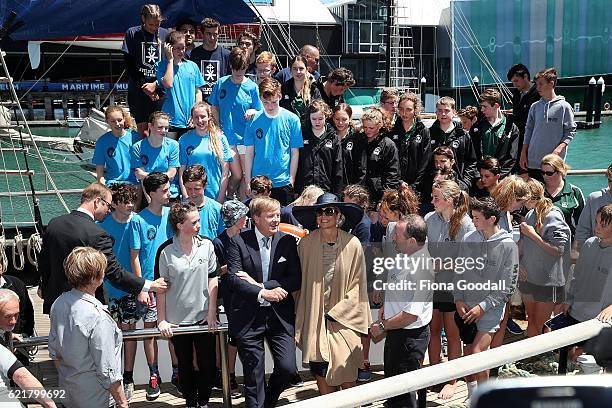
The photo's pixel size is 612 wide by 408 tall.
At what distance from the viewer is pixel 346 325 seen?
5.11 metres

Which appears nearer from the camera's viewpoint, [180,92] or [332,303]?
[332,303]

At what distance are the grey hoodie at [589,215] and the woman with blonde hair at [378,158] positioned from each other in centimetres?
162

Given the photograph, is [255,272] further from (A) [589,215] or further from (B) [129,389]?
(A) [589,215]

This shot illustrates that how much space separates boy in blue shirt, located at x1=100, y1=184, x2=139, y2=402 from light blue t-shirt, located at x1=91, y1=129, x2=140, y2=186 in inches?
48.7

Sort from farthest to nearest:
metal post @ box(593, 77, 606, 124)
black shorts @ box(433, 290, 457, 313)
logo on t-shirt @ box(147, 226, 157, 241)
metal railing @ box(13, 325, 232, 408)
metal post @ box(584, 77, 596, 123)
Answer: metal post @ box(593, 77, 606, 124) < metal post @ box(584, 77, 596, 123) < logo on t-shirt @ box(147, 226, 157, 241) < black shorts @ box(433, 290, 457, 313) < metal railing @ box(13, 325, 232, 408)

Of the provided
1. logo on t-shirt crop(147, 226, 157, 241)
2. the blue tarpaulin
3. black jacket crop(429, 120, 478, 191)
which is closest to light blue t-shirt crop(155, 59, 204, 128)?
the blue tarpaulin

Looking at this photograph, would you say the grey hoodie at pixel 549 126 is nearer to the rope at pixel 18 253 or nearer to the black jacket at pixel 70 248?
the black jacket at pixel 70 248

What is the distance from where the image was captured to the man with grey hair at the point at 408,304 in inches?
194

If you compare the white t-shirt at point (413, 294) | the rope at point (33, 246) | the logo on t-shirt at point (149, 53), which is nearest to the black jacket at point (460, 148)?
the white t-shirt at point (413, 294)

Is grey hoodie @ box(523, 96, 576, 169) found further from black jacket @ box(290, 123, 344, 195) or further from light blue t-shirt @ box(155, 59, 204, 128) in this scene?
light blue t-shirt @ box(155, 59, 204, 128)

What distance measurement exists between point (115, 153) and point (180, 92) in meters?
0.99

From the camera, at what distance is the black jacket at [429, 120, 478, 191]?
7.31 meters

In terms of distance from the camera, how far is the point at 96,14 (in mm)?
8234

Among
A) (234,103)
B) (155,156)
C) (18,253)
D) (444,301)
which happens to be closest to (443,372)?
(444,301)
